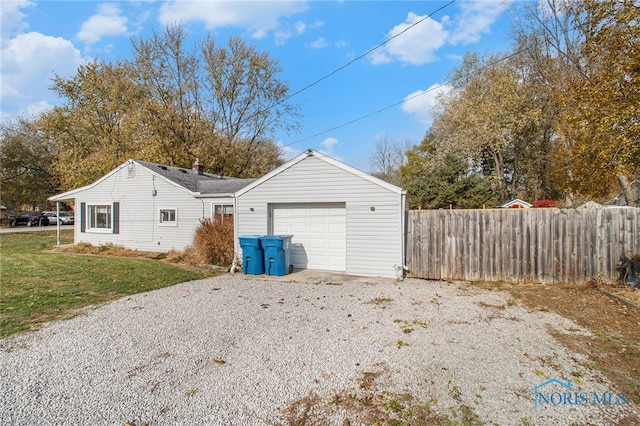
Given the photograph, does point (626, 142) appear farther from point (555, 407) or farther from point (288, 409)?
point (288, 409)

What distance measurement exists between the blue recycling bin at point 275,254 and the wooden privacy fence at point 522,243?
3.54m

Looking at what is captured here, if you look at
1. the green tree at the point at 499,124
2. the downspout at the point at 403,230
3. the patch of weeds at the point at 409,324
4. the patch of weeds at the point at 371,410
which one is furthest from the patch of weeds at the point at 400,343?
the green tree at the point at 499,124

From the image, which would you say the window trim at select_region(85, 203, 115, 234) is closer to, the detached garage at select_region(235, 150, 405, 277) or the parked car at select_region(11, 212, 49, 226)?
the detached garage at select_region(235, 150, 405, 277)

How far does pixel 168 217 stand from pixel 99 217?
177 inches

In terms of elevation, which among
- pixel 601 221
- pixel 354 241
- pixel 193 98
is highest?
pixel 193 98

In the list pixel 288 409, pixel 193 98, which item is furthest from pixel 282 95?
pixel 288 409

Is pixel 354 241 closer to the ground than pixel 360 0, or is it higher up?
closer to the ground

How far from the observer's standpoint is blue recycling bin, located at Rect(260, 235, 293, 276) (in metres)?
9.46

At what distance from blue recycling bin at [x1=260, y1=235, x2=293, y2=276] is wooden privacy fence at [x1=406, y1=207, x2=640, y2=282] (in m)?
3.54

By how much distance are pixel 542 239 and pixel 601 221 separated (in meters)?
1.27

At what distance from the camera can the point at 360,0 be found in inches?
371

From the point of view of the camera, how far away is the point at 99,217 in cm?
1622

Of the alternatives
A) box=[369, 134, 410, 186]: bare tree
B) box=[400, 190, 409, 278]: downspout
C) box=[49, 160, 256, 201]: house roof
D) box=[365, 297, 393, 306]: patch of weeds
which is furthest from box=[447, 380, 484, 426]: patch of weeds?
box=[369, 134, 410, 186]: bare tree

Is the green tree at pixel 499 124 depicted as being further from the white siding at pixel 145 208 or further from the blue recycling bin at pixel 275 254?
the blue recycling bin at pixel 275 254
